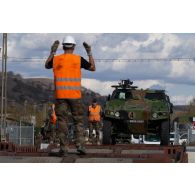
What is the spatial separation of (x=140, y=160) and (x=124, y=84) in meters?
12.1

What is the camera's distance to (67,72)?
8273mm

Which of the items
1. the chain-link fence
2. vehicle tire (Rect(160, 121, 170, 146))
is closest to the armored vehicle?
vehicle tire (Rect(160, 121, 170, 146))

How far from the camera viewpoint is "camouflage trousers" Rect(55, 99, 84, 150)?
334 inches

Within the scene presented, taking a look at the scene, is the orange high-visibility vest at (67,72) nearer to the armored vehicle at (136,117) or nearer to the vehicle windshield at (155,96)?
the armored vehicle at (136,117)

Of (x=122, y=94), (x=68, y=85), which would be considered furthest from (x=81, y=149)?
(x=122, y=94)

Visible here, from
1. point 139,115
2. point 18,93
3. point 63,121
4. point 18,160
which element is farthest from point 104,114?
point 18,93

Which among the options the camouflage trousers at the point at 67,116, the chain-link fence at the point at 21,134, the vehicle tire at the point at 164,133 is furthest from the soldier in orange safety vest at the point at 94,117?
the camouflage trousers at the point at 67,116

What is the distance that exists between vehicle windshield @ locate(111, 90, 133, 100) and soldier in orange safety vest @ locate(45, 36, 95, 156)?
9.52 m

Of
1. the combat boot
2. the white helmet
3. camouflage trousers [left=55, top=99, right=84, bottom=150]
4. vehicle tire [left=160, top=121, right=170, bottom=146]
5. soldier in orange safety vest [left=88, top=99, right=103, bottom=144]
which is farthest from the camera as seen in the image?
soldier in orange safety vest [left=88, top=99, right=103, bottom=144]

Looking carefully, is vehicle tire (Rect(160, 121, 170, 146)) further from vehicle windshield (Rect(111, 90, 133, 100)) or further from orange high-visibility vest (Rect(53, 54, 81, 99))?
orange high-visibility vest (Rect(53, 54, 81, 99))

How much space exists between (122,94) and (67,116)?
9.92 m

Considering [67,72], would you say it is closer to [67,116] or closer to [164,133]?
[67,116]

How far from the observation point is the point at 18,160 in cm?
746

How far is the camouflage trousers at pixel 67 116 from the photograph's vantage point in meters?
8.48
